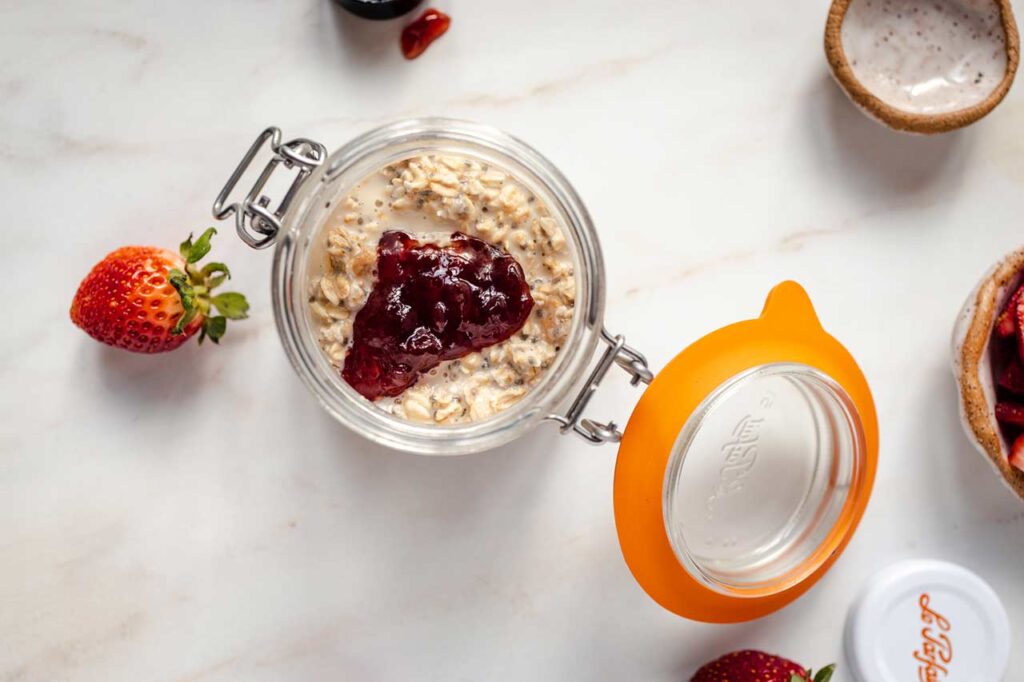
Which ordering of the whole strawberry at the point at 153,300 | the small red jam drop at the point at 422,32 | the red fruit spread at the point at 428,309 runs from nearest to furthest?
the red fruit spread at the point at 428,309 < the whole strawberry at the point at 153,300 < the small red jam drop at the point at 422,32

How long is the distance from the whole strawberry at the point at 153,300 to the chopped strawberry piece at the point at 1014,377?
0.96 metres

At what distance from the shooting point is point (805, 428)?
3.68 feet

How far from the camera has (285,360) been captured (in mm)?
1193

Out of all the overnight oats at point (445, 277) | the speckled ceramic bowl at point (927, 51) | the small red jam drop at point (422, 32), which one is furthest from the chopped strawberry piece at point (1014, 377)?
the small red jam drop at point (422, 32)

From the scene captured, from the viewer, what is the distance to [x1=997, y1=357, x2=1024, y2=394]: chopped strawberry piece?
1133mm

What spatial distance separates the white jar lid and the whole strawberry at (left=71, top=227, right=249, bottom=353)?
0.93 metres

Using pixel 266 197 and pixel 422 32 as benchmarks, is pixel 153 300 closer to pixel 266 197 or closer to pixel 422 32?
pixel 266 197

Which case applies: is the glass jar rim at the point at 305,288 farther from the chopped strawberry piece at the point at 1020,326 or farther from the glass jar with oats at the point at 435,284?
the chopped strawberry piece at the point at 1020,326

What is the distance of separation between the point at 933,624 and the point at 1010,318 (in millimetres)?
426

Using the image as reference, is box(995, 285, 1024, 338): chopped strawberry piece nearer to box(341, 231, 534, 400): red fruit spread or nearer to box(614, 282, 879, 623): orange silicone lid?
box(614, 282, 879, 623): orange silicone lid

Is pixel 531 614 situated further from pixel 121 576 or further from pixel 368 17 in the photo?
pixel 368 17

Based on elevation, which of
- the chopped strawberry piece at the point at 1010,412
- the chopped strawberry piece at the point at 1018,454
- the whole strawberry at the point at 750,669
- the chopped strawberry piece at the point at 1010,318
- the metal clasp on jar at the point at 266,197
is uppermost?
the metal clasp on jar at the point at 266,197

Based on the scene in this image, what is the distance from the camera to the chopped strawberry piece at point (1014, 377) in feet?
3.72

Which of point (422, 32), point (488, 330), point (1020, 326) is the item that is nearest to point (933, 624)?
point (1020, 326)
